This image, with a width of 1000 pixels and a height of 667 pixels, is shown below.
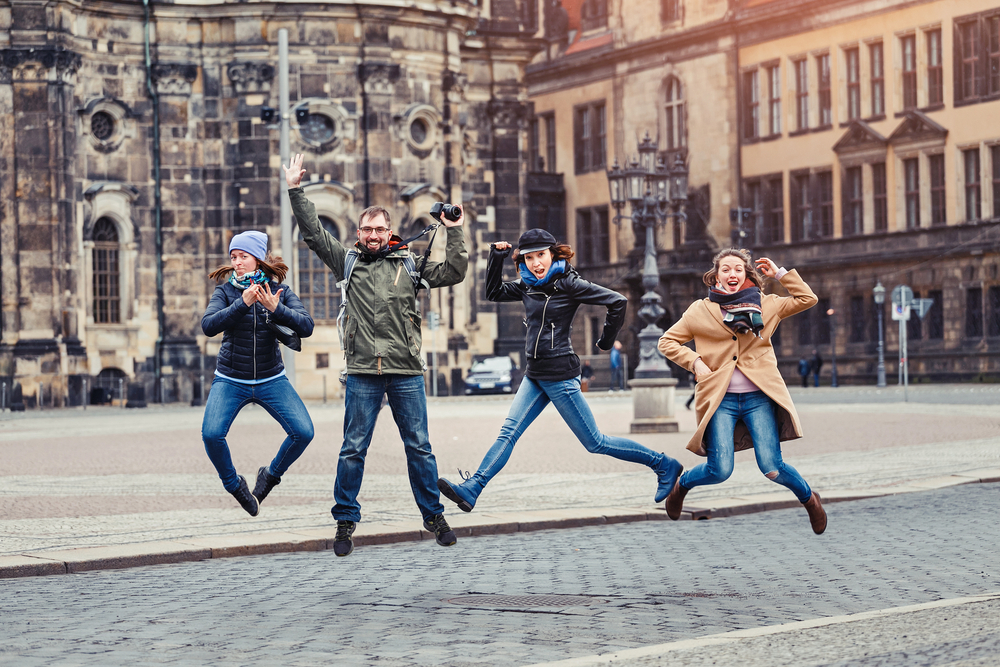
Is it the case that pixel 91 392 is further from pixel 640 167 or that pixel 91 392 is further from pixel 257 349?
pixel 257 349

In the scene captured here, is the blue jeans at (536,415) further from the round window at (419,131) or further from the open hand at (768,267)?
the round window at (419,131)

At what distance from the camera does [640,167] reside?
2555 cm

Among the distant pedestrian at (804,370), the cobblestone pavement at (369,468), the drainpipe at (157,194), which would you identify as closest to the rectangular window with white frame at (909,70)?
the distant pedestrian at (804,370)

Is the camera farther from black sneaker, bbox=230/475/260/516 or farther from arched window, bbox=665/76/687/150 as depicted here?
arched window, bbox=665/76/687/150

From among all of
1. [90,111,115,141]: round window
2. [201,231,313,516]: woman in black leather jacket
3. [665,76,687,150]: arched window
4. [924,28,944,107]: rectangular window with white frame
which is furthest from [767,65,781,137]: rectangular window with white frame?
[201,231,313,516]: woman in black leather jacket

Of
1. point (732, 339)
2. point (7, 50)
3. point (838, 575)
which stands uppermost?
point (7, 50)

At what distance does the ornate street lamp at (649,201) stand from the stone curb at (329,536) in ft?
33.4

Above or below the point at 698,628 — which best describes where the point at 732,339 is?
above

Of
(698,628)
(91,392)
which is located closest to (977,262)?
(91,392)

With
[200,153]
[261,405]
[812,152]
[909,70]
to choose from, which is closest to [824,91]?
[812,152]

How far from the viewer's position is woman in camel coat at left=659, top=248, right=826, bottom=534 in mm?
9789

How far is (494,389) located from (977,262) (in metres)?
16.6

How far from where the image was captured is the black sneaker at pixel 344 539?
962cm

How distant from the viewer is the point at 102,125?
41500 mm
